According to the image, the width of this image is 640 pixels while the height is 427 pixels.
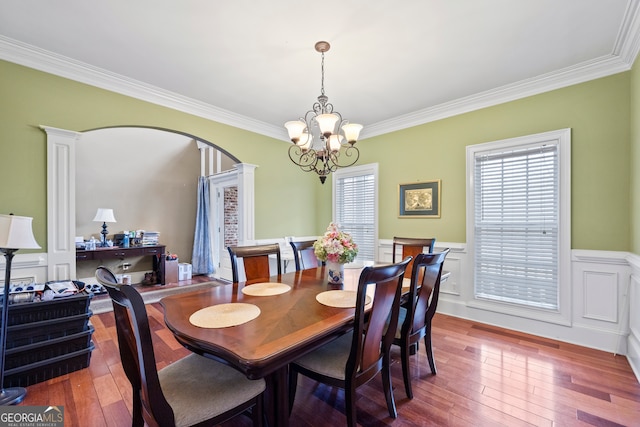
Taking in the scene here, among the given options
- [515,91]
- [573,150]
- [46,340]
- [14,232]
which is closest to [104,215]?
[46,340]

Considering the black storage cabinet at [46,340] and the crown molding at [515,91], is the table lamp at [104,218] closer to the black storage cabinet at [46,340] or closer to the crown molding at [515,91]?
the black storage cabinet at [46,340]

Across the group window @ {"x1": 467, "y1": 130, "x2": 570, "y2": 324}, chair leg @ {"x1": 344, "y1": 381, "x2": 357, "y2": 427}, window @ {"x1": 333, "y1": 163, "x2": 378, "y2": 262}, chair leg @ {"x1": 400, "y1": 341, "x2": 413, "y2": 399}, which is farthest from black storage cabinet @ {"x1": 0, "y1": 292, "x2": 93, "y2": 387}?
window @ {"x1": 467, "y1": 130, "x2": 570, "y2": 324}

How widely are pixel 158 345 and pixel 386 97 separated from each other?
3679mm

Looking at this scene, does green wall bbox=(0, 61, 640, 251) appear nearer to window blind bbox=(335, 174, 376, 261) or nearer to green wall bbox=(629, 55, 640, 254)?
green wall bbox=(629, 55, 640, 254)

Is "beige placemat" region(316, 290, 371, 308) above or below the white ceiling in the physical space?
below

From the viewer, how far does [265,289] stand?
204 cm

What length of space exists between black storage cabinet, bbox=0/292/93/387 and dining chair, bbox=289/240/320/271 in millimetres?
1865

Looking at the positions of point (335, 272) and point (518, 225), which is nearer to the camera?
point (335, 272)

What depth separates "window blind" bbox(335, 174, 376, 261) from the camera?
445 centimetres

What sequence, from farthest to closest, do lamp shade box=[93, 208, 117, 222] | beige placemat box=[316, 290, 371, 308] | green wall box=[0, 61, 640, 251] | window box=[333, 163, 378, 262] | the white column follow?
1. lamp shade box=[93, 208, 117, 222]
2. window box=[333, 163, 378, 262]
3. the white column
4. green wall box=[0, 61, 640, 251]
5. beige placemat box=[316, 290, 371, 308]

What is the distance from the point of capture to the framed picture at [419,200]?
3725 mm

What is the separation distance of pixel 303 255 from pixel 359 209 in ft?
5.80

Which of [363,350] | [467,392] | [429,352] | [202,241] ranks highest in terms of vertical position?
[202,241]

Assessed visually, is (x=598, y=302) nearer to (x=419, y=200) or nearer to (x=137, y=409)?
(x=419, y=200)
